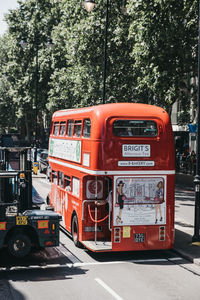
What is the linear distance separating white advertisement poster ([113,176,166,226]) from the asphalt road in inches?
41.8

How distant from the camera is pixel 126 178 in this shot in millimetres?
12344

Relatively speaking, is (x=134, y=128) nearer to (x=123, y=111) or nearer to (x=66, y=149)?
(x=123, y=111)

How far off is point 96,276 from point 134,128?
151 inches

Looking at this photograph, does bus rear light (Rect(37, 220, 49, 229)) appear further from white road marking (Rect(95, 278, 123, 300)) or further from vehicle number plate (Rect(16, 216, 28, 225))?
white road marking (Rect(95, 278, 123, 300))

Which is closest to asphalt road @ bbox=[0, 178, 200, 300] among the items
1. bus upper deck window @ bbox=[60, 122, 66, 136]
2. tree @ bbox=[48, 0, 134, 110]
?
bus upper deck window @ bbox=[60, 122, 66, 136]

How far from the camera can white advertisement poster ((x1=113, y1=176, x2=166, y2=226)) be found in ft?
40.4

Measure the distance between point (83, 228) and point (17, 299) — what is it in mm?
3916

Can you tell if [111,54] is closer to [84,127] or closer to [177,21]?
[177,21]

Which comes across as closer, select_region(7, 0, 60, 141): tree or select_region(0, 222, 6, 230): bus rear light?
select_region(0, 222, 6, 230): bus rear light

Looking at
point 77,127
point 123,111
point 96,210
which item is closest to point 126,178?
point 96,210

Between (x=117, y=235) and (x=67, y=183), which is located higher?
(x=67, y=183)

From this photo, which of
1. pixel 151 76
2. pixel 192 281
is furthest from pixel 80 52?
pixel 192 281

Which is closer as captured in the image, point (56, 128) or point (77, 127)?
point (77, 127)

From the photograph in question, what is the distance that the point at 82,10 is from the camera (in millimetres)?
32094
